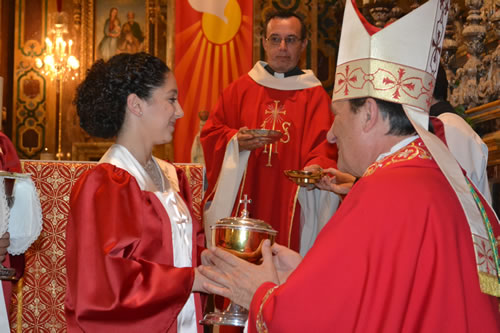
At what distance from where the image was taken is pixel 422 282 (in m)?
1.96

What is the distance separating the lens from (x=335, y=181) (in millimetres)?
4484

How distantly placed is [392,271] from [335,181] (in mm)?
2528

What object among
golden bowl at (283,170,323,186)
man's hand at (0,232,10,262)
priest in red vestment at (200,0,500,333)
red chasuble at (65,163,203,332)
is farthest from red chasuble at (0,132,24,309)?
golden bowl at (283,170,323,186)

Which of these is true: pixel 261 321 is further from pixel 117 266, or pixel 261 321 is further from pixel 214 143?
pixel 214 143

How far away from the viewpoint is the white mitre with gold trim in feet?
7.35

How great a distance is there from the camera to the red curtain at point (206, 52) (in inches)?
373

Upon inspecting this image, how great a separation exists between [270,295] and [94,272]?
2.34ft

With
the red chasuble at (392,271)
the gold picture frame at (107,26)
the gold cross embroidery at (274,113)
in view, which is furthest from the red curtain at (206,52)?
the red chasuble at (392,271)

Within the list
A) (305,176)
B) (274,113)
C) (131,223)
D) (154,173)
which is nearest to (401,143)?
(131,223)

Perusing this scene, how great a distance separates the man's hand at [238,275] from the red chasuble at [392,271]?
0.21 meters

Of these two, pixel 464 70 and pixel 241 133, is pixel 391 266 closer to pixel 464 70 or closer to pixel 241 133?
pixel 241 133

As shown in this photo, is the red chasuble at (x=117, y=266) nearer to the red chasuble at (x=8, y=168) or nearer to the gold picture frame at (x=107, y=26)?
the red chasuble at (x=8, y=168)

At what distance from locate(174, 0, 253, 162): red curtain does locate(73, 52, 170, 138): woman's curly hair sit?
6543mm

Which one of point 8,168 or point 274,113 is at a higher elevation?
point 274,113
